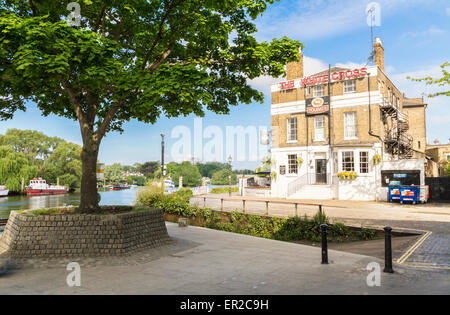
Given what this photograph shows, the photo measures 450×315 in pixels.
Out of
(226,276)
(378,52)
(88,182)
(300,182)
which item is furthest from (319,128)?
(226,276)

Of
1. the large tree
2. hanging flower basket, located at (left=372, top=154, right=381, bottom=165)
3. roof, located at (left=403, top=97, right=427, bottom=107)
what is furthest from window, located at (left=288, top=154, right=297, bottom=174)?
roof, located at (left=403, top=97, right=427, bottom=107)

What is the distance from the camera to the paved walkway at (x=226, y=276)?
5.77 metres

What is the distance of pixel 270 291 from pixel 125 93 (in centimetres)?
649

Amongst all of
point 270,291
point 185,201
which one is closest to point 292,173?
point 185,201

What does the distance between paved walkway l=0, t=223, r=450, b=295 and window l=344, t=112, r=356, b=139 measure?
18.3 m

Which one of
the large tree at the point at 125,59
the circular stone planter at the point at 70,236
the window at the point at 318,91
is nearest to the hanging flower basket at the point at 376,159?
the window at the point at 318,91

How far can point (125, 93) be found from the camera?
9016 mm

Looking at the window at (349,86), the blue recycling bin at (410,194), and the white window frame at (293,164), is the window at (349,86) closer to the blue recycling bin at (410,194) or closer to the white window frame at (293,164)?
the white window frame at (293,164)

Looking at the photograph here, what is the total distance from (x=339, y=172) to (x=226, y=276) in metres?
20.3

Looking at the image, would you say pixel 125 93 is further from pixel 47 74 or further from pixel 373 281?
pixel 373 281

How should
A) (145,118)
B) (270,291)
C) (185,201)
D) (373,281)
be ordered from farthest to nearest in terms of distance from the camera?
(185,201), (145,118), (373,281), (270,291)

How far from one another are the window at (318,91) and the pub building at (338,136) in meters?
0.08

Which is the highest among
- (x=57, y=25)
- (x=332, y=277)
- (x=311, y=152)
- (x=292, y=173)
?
(x=57, y=25)
